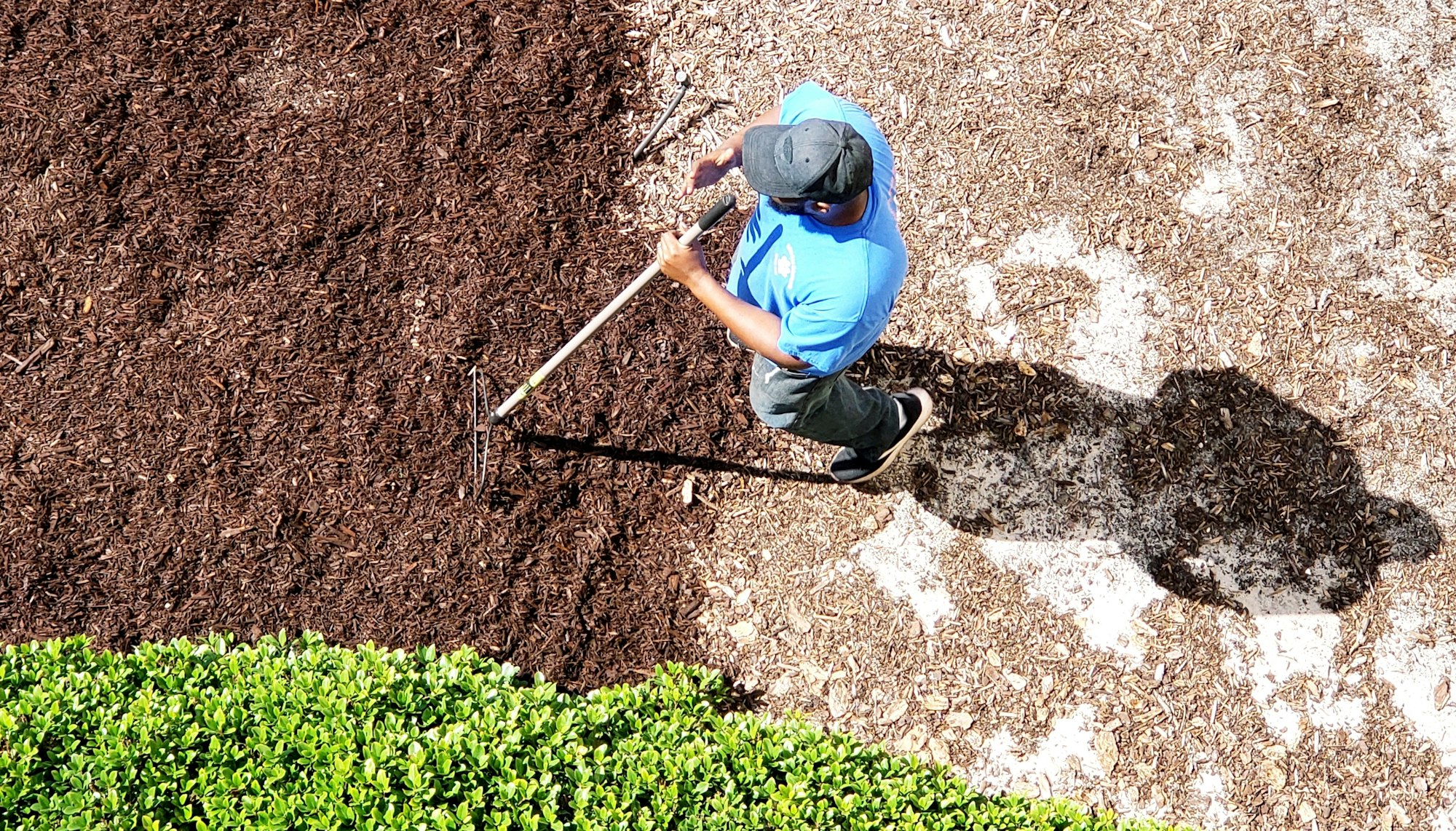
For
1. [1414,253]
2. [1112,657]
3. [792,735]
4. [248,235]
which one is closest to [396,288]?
[248,235]

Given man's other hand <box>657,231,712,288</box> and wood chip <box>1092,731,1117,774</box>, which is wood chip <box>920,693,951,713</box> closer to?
wood chip <box>1092,731,1117,774</box>

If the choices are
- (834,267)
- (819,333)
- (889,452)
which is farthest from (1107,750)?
(834,267)

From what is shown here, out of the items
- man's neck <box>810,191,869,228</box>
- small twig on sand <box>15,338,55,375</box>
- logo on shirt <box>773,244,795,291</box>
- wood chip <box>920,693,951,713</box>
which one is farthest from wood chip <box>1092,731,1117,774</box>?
small twig on sand <box>15,338,55,375</box>

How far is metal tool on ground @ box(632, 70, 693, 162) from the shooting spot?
5383mm

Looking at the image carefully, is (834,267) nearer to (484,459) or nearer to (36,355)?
(484,459)

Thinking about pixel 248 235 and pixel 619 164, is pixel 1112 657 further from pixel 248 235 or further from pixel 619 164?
pixel 248 235

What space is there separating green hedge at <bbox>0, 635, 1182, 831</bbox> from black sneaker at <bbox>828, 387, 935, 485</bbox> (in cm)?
133

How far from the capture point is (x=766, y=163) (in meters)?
3.24

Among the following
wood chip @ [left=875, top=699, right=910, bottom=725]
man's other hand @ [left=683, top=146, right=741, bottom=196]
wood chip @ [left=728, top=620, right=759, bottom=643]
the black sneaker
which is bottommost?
wood chip @ [left=875, top=699, right=910, bottom=725]

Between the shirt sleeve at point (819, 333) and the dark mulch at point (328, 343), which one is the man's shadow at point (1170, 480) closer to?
the dark mulch at point (328, 343)

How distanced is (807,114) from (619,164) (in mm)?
2013

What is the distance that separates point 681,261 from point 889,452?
5.62ft

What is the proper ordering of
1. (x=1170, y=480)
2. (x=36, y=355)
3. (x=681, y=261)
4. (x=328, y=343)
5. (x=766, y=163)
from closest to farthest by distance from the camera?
1. (x=766, y=163)
2. (x=681, y=261)
3. (x=36, y=355)
4. (x=328, y=343)
5. (x=1170, y=480)

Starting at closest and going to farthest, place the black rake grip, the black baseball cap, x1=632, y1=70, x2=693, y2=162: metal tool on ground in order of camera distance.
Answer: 1. the black baseball cap
2. the black rake grip
3. x1=632, y1=70, x2=693, y2=162: metal tool on ground
